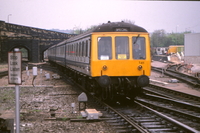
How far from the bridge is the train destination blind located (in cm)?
3733

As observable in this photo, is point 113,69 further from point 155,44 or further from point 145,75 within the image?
point 155,44

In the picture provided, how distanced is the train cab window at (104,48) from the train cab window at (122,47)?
0.26m

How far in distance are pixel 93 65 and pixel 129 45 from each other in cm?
147

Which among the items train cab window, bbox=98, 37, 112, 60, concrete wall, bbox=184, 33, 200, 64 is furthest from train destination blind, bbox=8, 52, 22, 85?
concrete wall, bbox=184, 33, 200, 64

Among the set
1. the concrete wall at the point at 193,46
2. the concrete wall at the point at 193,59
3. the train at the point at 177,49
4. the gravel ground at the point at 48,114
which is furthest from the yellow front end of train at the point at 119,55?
the train at the point at 177,49

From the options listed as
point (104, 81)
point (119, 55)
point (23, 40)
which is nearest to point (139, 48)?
point (119, 55)

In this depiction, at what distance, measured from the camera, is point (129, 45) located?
11.0 metres

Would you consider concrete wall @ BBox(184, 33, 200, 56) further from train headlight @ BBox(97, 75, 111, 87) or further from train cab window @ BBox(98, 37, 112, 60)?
train headlight @ BBox(97, 75, 111, 87)

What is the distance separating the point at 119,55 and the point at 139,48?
0.80 meters

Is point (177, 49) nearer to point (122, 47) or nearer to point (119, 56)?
point (122, 47)

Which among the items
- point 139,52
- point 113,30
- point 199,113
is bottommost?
point 199,113

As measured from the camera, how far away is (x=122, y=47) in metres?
11.0

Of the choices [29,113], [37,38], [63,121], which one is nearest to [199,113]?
[63,121]

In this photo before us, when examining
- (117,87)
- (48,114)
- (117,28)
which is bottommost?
(48,114)
